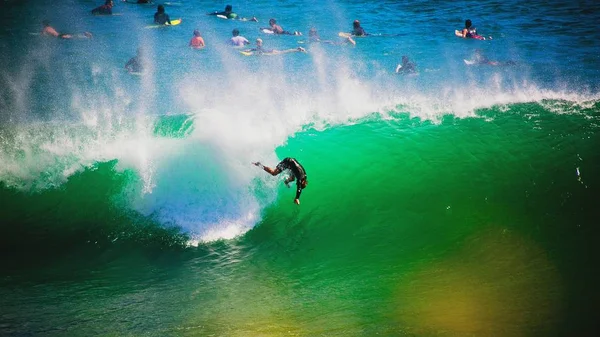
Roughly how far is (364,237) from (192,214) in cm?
327

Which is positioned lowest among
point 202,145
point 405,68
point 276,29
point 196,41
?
point 202,145

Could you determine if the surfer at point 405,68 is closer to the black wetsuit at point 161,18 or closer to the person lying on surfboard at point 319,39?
the person lying on surfboard at point 319,39

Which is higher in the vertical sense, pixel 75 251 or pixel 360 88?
pixel 360 88

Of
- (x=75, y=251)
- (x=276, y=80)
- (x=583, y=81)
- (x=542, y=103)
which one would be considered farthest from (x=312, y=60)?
(x=75, y=251)

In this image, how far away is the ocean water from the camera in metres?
5.13

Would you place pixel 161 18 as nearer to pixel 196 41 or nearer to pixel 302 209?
pixel 196 41

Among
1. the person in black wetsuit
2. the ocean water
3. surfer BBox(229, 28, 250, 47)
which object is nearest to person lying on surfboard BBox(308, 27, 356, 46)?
surfer BBox(229, 28, 250, 47)

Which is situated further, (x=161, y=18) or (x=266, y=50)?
(x=161, y=18)

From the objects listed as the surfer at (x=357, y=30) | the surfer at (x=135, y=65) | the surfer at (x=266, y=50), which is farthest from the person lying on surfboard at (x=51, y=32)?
the surfer at (x=357, y=30)

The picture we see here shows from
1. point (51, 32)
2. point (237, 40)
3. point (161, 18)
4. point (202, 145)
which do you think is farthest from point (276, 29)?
point (202, 145)

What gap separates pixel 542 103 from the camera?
11.8m

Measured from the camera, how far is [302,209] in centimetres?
786

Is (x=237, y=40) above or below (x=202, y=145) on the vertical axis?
above

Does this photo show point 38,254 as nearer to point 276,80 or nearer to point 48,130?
point 48,130
